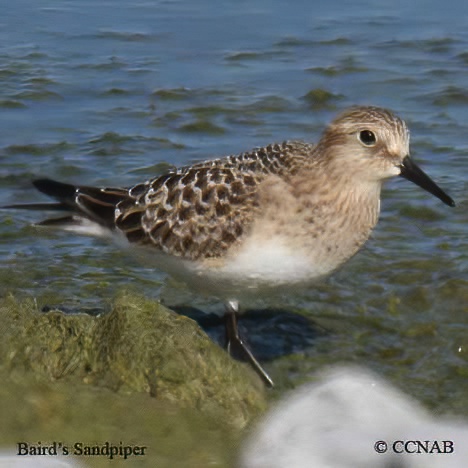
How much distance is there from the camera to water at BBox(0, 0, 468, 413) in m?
9.39

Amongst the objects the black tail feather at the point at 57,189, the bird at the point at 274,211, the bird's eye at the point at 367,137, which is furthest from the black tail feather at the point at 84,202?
the bird's eye at the point at 367,137

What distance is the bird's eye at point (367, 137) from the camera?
8.24 metres

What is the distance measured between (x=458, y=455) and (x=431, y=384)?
1.95 m

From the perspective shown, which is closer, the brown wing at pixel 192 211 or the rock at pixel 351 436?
the rock at pixel 351 436

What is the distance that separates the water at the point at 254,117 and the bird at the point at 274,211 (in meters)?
0.87

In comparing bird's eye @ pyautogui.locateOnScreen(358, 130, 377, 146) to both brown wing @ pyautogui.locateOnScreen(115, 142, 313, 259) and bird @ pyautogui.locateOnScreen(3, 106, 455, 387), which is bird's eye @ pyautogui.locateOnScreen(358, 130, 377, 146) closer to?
bird @ pyautogui.locateOnScreen(3, 106, 455, 387)

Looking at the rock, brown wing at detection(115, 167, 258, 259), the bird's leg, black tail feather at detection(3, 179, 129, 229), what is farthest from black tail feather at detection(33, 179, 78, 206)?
the rock

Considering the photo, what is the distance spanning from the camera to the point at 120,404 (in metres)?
7.14

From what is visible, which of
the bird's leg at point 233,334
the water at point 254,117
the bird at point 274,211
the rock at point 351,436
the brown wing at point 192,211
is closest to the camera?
the rock at point 351,436

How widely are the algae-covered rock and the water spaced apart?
3.86 feet

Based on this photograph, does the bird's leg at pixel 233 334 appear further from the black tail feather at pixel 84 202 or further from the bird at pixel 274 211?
the black tail feather at pixel 84 202

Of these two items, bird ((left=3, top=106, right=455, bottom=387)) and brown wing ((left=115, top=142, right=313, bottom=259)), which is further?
brown wing ((left=115, top=142, right=313, bottom=259))

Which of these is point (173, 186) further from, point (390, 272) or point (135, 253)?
point (390, 272)

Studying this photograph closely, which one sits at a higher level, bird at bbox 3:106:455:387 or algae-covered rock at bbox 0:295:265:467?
bird at bbox 3:106:455:387
